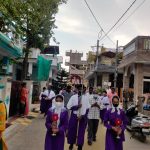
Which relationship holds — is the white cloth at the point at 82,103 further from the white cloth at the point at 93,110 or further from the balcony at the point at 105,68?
the balcony at the point at 105,68

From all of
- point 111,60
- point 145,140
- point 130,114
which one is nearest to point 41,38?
point 130,114

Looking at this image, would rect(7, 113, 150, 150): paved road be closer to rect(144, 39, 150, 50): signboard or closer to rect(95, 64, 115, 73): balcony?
rect(144, 39, 150, 50): signboard

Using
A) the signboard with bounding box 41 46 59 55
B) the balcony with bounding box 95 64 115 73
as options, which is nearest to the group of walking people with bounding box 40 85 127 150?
the signboard with bounding box 41 46 59 55

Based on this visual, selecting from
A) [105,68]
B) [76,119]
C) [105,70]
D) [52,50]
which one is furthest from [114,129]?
[105,68]

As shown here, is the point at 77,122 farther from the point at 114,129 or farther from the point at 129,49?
the point at 129,49

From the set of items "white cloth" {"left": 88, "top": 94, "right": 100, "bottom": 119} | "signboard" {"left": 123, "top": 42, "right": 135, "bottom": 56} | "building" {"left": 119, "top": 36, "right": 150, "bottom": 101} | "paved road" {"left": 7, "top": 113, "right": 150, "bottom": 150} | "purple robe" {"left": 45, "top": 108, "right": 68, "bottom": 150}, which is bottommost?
"paved road" {"left": 7, "top": 113, "right": 150, "bottom": 150}

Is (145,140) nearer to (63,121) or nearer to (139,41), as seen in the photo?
(63,121)

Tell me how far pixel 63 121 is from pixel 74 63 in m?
101

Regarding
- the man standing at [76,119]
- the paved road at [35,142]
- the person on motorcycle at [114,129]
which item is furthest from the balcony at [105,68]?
the person on motorcycle at [114,129]

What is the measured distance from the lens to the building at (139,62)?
1314 inches

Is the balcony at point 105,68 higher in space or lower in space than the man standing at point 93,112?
higher

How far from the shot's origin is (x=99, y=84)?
201 ft

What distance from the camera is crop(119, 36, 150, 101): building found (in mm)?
33375

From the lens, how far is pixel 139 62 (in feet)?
111
